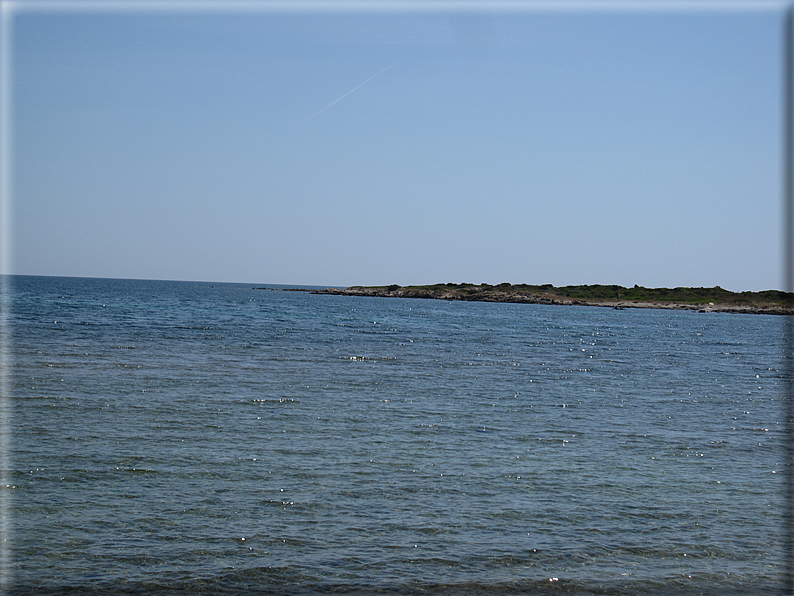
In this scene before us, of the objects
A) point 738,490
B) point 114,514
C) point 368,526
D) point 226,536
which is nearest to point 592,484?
point 738,490

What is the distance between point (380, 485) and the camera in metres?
13.2

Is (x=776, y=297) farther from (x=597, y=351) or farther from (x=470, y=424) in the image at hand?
(x=470, y=424)

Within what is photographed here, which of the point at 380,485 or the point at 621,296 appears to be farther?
the point at 621,296

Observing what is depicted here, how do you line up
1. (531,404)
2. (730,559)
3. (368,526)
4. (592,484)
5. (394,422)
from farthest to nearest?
1. (531,404)
2. (394,422)
3. (592,484)
4. (368,526)
5. (730,559)

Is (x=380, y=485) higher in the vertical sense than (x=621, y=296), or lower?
lower

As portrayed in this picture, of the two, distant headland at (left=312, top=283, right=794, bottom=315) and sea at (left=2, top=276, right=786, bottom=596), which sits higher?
distant headland at (left=312, top=283, right=794, bottom=315)

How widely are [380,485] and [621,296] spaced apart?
18705cm

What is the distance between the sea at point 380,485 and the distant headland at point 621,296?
497 ft

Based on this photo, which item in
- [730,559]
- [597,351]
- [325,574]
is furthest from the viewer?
[597,351]

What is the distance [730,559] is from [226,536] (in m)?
8.53

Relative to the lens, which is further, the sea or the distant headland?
the distant headland

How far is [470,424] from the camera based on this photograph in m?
19.6

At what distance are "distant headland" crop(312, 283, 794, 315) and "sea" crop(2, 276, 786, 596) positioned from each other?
5963 inches

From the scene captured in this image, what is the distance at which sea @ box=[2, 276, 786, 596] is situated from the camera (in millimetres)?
9297
